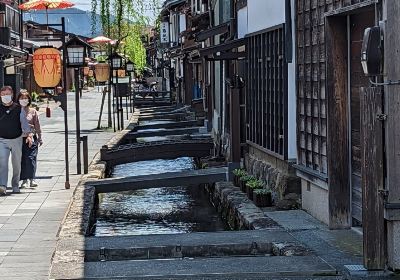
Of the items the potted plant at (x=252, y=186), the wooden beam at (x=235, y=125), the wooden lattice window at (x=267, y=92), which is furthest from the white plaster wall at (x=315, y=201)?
the wooden beam at (x=235, y=125)

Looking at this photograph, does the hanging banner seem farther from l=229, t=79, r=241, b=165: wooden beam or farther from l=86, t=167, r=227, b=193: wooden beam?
l=86, t=167, r=227, b=193: wooden beam

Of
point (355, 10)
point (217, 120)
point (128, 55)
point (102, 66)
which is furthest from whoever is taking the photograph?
point (128, 55)

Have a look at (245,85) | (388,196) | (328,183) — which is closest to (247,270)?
(388,196)

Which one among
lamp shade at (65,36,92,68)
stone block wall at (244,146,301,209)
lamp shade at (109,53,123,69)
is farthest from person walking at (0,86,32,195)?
lamp shade at (109,53,123,69)

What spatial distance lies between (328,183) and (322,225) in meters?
0.69

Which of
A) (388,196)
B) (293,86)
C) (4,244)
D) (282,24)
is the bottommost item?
(4,244)

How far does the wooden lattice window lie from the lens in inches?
617

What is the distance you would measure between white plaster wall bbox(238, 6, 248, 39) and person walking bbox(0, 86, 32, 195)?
5183mm

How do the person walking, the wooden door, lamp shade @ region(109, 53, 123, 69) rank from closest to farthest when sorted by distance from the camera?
the wooden door
the person walking
lamp shade @ region(109, 53, 123, 69)

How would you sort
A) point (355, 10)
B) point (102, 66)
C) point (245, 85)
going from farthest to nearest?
1. point (102, 66)
2. point (245, 85)
3. point (355, 10)

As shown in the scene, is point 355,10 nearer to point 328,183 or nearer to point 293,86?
point 328,183

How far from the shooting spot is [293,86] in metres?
14.8

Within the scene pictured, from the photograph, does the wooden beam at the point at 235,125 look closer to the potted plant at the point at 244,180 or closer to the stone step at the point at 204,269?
the potted plant at the point at 244,180

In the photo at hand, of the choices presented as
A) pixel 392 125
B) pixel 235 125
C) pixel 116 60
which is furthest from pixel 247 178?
pixel 116 60
